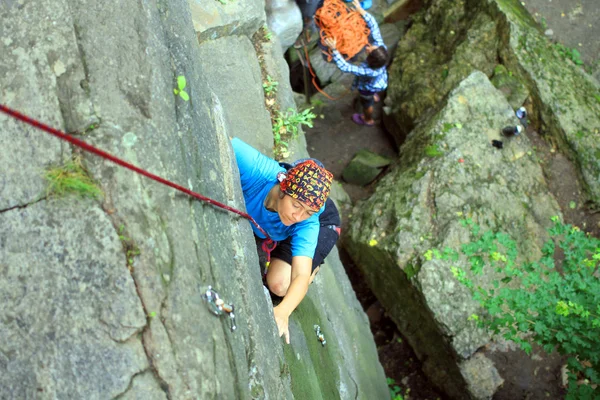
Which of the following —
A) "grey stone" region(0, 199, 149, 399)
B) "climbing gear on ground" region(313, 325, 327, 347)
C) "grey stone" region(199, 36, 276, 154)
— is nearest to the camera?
"grey stone" region(0, 199, 149, 399)

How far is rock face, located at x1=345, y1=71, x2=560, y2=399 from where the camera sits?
15.1 ft

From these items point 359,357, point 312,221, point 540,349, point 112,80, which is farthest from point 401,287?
point 112,80

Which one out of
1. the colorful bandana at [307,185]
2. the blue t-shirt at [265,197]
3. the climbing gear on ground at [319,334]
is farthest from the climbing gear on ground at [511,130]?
the colorful bandana at [307,185]

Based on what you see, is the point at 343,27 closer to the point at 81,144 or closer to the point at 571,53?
the point at 571,53

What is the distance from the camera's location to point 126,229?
4.62 feet

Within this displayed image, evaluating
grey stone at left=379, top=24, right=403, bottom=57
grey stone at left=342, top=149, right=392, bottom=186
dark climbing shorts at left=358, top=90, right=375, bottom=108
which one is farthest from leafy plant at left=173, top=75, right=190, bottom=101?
grey stone at left=379, top=24, right=403, bottom=57

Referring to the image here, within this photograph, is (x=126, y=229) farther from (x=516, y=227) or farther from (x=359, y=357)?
(x=516, y=227)

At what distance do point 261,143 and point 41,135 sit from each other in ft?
9.03

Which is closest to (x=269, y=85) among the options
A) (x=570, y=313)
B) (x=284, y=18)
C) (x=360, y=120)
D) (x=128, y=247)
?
(x=284, y=18)

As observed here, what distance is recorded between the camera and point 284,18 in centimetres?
544

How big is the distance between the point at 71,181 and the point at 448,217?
13.4 feet

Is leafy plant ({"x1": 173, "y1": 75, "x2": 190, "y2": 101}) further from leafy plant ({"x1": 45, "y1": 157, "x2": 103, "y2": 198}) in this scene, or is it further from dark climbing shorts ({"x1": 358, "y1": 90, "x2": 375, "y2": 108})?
dark climbing shorts ({"x1": 358, "y1": 90, "x2": 375, "y2": 108})

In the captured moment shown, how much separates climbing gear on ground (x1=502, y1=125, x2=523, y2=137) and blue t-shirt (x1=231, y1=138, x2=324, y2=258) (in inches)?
143

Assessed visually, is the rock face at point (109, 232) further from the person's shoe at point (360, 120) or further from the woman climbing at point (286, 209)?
the person's shoe at point (360, 120)
